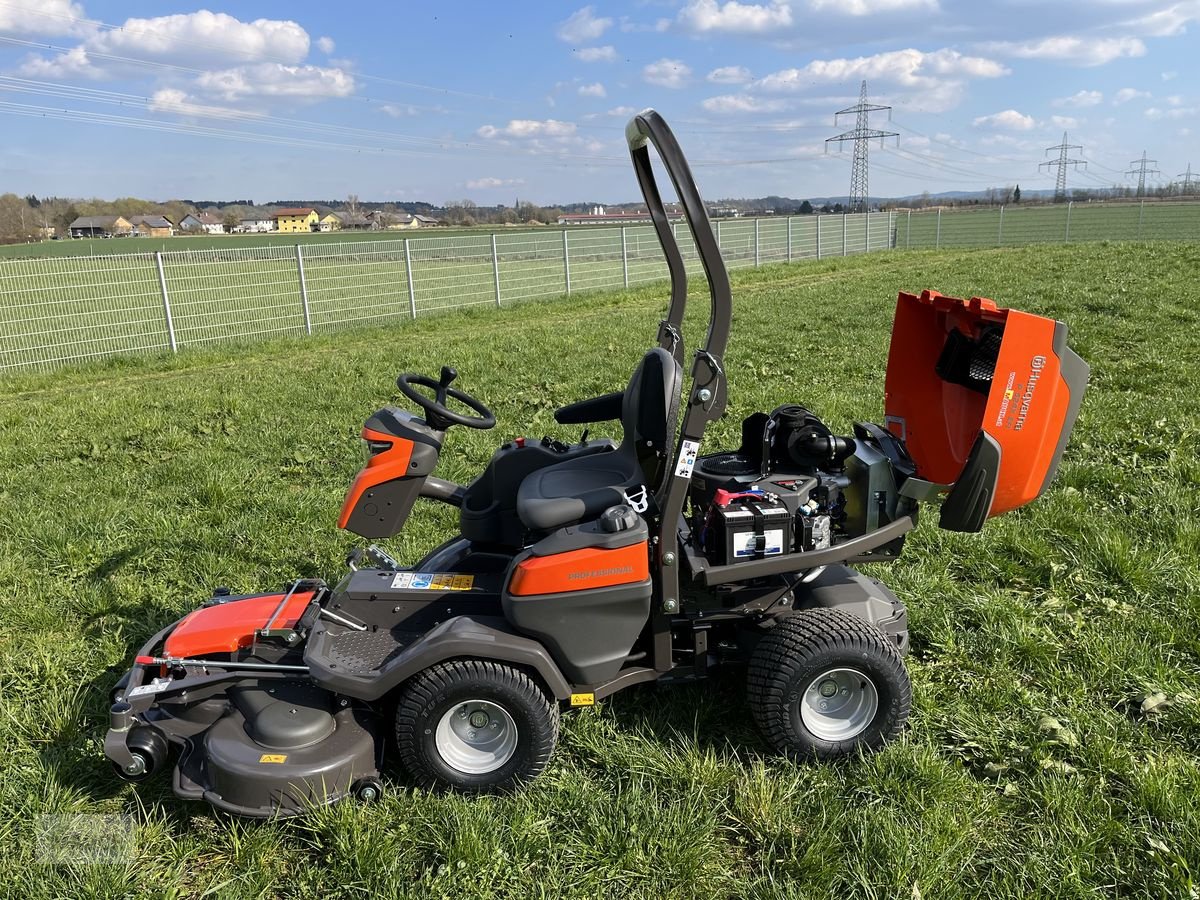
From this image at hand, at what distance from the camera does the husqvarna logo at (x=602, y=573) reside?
309 cm

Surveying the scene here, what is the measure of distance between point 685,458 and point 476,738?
133 centimetres

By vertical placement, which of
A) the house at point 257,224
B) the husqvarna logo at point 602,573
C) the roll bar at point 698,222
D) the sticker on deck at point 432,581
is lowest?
the sticker on deck at point 432,581

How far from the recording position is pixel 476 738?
10.8 ft

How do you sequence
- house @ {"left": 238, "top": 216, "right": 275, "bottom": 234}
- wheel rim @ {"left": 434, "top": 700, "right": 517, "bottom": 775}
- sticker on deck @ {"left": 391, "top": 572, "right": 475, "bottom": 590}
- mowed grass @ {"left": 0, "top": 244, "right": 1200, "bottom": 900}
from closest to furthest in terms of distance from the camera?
mowed grass @ {"left": 0, "top": 244, "right": 1200, "bottom": 900} < wheel rim @ {"left": 434, "top": 700, "right": 517, "bottom": 775} < sticker on deck @ {"left": 391, "top": 572, "right": 475, "bottom": 590} < house @ {"left": 238, "top": 216, "right": 275, "bottom": 234}

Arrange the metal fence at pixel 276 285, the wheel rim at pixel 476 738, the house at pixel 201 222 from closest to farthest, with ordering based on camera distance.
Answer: the wheel rim at pixel 476 738 < the metal fence at pixel 276 285 < the house at pixel 201 222

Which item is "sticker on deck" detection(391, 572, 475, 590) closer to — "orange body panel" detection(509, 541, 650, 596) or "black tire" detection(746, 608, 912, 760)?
"orange body panel" detection(509, 541, 650, 596)

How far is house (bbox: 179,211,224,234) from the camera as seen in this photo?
186 ft

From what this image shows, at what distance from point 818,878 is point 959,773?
800mm

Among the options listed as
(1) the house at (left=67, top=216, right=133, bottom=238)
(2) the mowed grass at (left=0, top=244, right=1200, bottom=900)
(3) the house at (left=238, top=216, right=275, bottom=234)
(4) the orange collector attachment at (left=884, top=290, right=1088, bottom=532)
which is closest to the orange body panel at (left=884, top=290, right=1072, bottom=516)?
(4) the orange collector attachment at (left=884, top=290, right=1088, bottom=532)

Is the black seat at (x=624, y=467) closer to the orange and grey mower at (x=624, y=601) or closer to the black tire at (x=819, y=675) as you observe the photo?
the orange and grey mower at (x=624, y=601)

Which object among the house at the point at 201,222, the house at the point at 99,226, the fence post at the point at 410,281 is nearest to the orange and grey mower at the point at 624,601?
the fence post at the point at 410,281

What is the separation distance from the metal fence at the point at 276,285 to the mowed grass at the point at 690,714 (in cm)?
466

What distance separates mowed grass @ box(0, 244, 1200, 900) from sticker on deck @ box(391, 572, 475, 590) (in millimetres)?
731

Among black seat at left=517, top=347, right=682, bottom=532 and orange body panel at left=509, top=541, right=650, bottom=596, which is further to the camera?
black seat at left=517, top=347, right=682, bottom=532
